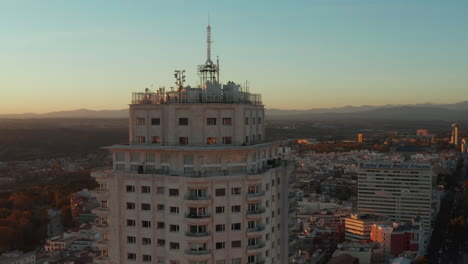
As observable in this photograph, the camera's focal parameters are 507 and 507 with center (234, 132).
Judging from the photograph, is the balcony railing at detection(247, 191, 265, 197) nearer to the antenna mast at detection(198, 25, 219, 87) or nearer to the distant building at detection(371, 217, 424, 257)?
the antenna mast at detection(198, 25, 219, 87)

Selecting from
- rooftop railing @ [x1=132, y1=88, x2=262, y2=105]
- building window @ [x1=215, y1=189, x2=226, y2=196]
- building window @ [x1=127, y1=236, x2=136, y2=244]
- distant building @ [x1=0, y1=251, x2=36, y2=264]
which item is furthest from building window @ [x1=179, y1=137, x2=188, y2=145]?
distant building @ [x1=0, y1=251, x2=36, y2=264]

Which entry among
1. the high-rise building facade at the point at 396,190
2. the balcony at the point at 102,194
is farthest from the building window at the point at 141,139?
the high-rise building facade at the point at 396,190

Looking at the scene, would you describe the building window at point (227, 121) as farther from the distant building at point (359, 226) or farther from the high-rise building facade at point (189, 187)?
the distant building at point (359, 226)

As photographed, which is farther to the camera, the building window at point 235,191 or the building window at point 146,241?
the building window at point 146,241

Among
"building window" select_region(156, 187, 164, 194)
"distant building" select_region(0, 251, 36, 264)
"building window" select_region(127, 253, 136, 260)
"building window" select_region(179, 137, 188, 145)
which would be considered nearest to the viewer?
"building window" select_region(156, 187, 164, 194)

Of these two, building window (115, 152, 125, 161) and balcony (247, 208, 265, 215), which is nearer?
balcony (247, 208, 265, 215)

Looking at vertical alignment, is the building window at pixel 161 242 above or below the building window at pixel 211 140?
below
